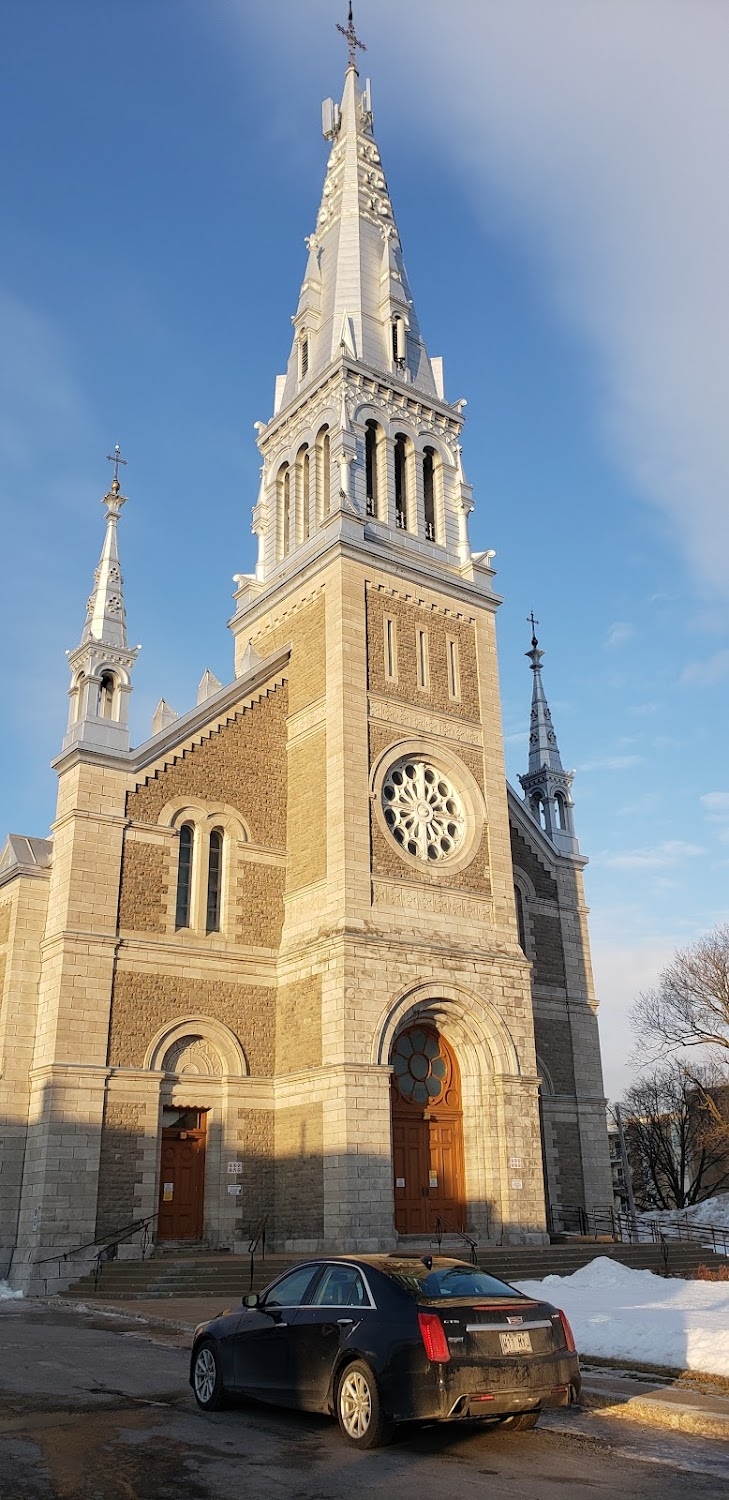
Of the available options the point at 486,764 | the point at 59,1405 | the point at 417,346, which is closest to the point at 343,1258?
the point at 59,1405

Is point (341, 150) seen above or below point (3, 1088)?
above

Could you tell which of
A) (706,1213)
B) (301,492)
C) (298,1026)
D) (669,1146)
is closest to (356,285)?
(301,492)

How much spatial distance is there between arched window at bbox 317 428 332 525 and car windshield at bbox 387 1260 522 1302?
24704 mm

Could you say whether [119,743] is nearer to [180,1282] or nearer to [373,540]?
[373,540]

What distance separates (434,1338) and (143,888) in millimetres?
18202

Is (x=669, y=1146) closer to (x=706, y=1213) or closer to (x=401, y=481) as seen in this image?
(x=706, y=1213)

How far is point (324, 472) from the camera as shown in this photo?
32.9 metres

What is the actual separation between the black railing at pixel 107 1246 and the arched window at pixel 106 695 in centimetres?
1075

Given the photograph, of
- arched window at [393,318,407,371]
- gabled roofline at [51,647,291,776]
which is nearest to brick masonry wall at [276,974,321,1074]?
gabled roofline at [51,647,291,776]

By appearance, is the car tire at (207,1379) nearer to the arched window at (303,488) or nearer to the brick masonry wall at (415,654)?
the brick masonry wall at (415,654)

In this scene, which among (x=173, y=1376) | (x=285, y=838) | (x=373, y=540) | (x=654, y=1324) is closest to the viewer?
(x=173, y=1376)

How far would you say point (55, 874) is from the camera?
82.5ft

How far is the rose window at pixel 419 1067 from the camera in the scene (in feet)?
86.1

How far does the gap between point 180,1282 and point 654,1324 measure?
10.1 m
